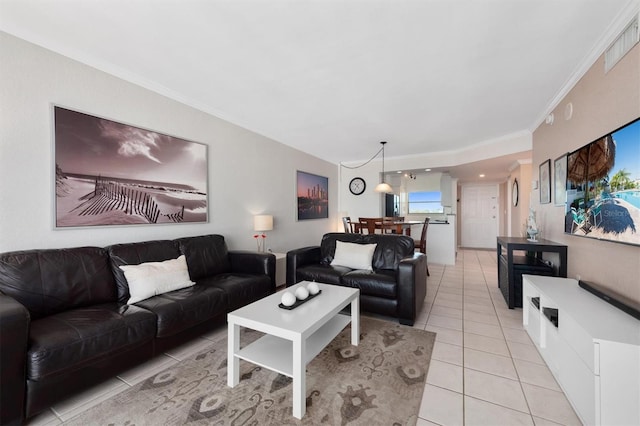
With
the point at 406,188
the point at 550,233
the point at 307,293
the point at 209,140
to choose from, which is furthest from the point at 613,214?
the point at 406,188

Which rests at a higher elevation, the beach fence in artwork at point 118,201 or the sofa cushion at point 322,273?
the beach fence in artwork at point 118,201

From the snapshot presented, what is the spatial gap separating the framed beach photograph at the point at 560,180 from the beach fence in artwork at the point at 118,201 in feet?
13.5

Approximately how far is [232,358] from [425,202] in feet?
21.7

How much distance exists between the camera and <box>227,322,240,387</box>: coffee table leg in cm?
165

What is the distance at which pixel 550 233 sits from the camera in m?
3.07

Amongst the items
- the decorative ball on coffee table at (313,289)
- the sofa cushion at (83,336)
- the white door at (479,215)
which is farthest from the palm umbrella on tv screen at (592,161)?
the white door at (479,215)

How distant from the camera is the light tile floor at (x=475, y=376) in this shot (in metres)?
1.42

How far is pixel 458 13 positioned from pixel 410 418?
8.11 ft

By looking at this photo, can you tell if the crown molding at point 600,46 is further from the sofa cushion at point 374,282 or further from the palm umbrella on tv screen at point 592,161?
the sofa cushion at point 374,282

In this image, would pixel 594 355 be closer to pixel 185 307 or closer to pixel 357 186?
pixel 185 307

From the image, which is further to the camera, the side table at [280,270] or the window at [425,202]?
the window at [425,202]

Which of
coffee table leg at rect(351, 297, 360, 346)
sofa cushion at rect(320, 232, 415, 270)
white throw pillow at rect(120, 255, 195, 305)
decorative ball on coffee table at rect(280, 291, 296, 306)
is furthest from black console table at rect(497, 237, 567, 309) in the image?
white throw pillow at rect(120, 255, 195, 305)

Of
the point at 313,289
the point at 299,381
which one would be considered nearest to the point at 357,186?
the point at 313,289

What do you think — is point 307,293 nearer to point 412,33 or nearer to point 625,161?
point 412,33
